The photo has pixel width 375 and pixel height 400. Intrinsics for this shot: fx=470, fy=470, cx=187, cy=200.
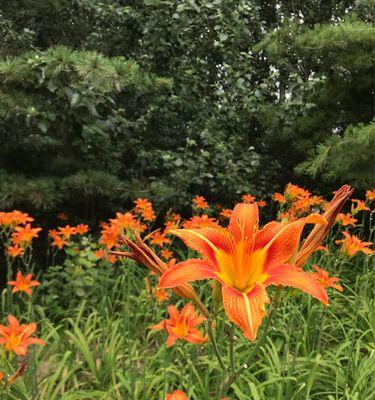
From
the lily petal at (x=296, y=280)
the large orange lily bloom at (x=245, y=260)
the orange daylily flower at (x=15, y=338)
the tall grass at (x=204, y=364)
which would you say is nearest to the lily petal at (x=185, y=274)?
the large orange lily bloom at (x=245, y=260)

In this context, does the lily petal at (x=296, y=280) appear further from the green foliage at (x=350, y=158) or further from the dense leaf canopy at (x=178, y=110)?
the green foliage at (x=350, y=158)

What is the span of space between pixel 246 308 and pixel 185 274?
11 centimetres

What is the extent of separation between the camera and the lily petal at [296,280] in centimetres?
70

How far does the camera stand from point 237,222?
88cm

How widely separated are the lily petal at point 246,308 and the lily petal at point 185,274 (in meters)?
0.04

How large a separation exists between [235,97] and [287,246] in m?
3.62

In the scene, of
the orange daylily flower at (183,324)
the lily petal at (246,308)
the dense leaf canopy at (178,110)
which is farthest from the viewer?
the dense leaf canopy at (178,110)

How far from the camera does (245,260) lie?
2.78ft

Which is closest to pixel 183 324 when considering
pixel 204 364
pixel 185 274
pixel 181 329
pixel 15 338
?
pixel 181 329

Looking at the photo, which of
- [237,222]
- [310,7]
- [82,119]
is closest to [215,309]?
[237,222]

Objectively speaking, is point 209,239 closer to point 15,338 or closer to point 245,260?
point 245,260

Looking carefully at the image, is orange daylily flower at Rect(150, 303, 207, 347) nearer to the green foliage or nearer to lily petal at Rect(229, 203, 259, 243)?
lily petal at Rect(229, 203, 259, 243)

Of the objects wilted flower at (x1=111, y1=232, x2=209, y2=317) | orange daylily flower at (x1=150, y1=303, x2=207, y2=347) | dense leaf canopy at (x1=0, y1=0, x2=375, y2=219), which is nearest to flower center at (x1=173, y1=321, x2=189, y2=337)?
orange daylily flower at (x1=150, y1=303, x2=207, y2=347)

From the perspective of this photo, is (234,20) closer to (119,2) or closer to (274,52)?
(274,52)
